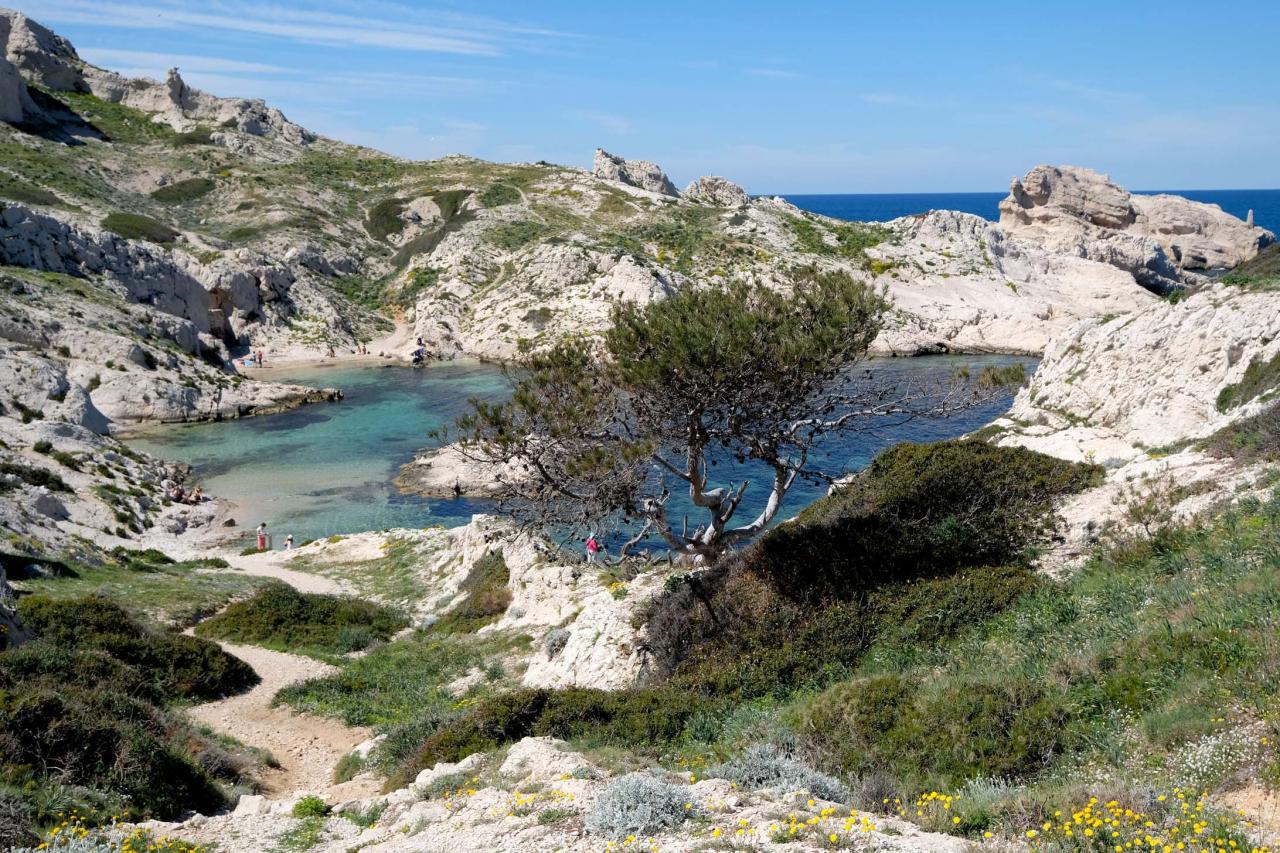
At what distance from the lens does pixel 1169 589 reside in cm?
1127

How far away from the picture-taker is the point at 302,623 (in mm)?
23453

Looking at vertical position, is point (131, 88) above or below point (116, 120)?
above

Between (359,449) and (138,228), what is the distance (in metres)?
46.0

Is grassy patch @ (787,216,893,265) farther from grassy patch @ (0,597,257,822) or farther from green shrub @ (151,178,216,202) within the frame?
grassy patch @ (0,597,257,822)

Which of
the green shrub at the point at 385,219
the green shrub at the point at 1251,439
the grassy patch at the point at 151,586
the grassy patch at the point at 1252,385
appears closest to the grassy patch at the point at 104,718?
the grassy patch at the point at 151,586

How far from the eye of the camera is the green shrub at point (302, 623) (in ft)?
72.9

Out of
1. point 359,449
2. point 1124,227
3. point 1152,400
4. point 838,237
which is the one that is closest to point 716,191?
point 838,237

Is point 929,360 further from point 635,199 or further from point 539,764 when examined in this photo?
point 539,764

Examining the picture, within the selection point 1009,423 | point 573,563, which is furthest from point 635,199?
point 573,563

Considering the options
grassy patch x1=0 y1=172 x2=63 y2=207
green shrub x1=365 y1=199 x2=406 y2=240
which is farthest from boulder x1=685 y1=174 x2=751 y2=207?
grassy patch x1=0 y1=172 x2=63 y2=207

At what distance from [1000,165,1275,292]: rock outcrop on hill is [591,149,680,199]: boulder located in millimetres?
48206

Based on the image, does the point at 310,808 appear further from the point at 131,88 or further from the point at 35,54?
the point at 131,88

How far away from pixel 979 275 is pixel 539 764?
87.6 m

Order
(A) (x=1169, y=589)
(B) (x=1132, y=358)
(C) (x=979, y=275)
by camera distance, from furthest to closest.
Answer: (C) (x=979, y=275) < (B) (x=1132, y=358) < (A) (x=1169, y=589)
